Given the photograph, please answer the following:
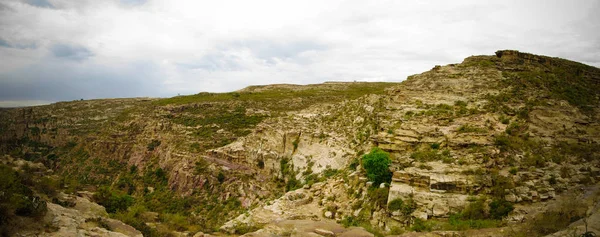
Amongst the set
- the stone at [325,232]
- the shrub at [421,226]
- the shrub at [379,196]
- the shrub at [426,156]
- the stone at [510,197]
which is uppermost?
the shrub at [426,156]

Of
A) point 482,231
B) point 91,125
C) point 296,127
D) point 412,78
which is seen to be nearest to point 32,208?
point 482,231

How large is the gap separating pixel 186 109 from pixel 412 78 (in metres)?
40.8

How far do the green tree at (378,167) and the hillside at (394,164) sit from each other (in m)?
0.63

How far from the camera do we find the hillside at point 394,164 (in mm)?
Answer: 12742

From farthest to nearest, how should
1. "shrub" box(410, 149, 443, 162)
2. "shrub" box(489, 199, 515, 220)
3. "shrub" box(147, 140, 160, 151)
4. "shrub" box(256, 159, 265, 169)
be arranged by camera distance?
1. "shrub" box(147, 140, 160, 151)
2. "shrub" box(256, 159, 265, 169)
3. "shrub" box(410, 149, 443, 162)
4. "shrub" box(489, 199, 515, 220)

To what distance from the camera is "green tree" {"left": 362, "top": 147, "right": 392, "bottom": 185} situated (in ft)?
53.6

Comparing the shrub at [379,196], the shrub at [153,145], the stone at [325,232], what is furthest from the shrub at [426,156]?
the shrub at [153,145]

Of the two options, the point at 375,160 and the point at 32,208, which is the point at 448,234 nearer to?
the point at 375,160

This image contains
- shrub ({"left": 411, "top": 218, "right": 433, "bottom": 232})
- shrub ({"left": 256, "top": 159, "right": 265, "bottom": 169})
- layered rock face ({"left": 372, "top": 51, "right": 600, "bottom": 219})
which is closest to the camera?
shrub ({"left": 411, "top": 218, "right": 433, "bottom": 232})

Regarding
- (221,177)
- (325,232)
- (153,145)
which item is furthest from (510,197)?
(153,145)

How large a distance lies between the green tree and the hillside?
626 millimetres

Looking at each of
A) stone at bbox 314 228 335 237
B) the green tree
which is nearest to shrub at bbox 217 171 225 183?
the green tree

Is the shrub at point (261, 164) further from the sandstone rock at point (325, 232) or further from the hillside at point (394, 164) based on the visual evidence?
the sandstone rock at point (325, 232)

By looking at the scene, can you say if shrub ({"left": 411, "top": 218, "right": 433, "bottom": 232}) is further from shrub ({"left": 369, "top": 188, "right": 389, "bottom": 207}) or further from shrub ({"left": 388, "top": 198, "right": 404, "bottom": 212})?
shrub ({"left": 369, "top": 188, "right": 389, "bottom": 207})
